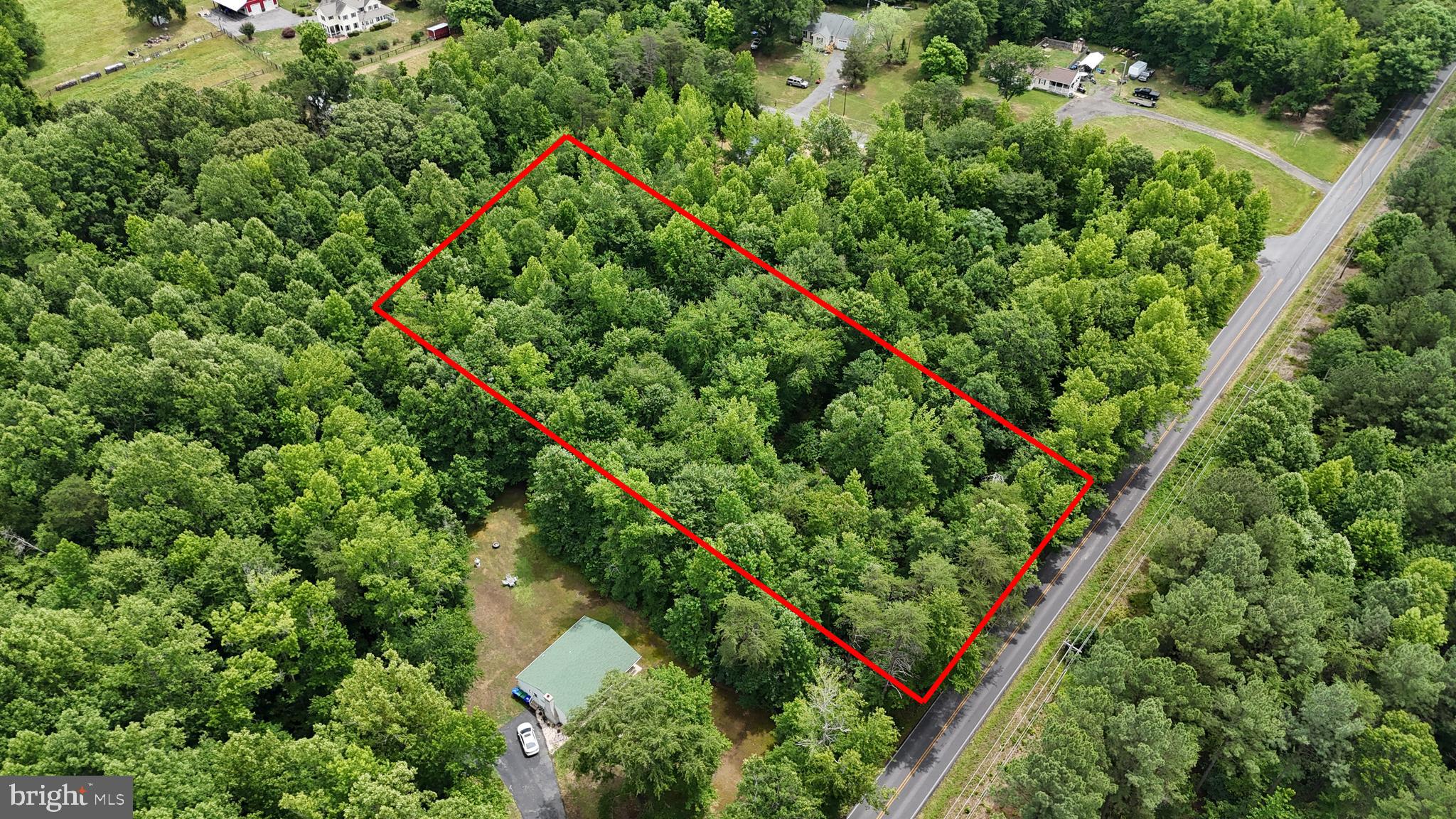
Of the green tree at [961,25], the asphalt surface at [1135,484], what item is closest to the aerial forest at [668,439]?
the asphalt surface at [1135,484]

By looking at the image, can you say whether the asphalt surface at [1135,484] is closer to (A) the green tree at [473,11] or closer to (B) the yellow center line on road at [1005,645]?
(B) the yellow center line on road at [1005,645]

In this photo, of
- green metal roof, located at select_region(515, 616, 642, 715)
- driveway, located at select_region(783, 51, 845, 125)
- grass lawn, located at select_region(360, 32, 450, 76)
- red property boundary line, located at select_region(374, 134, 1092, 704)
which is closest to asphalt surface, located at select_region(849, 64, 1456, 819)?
red property boundary line, located at select_region(374, 134, 1092, 704)

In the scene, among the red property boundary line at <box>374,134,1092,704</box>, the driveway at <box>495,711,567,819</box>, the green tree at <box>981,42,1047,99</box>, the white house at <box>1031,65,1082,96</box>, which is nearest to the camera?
the driveway at <box>495,711,567,819</box>

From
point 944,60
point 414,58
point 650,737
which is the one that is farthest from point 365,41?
point 650,737

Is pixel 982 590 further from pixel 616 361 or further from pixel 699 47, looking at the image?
pixel 699 47

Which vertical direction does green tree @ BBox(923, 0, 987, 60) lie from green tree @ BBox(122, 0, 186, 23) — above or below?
above

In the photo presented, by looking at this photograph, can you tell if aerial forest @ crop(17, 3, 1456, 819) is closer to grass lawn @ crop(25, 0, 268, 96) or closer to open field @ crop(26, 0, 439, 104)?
grass lawn @ crop(25, 0, 268, 96)
